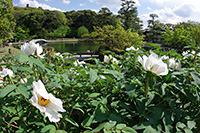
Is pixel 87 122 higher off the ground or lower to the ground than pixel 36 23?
lower

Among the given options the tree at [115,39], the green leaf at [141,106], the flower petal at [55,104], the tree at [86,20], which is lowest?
the green leaf at [141,106]

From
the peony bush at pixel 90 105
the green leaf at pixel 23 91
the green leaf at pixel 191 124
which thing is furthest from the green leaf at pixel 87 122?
the green leaf at pixel 191 124

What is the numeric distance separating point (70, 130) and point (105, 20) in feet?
142

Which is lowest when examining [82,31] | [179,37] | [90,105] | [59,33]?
[90,105]

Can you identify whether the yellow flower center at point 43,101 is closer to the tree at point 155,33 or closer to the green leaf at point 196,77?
the green leaf at point 196,77

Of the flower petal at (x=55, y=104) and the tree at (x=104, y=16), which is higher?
the tree at (x=104, y=16)

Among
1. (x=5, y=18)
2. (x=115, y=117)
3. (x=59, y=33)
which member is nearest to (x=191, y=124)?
(x=115, y=117)

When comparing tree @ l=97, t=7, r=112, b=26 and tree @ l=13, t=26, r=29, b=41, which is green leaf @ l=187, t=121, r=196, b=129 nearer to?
tree @ l=13, t=26, r=29, b=41

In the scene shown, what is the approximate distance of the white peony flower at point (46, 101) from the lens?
1.91 feet

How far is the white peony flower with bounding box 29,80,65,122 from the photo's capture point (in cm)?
58

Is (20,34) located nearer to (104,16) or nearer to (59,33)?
(59,33)

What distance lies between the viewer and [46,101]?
0.61 m

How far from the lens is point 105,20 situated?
42094mm

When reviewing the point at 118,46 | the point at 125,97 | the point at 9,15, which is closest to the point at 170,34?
the point at 118,46
